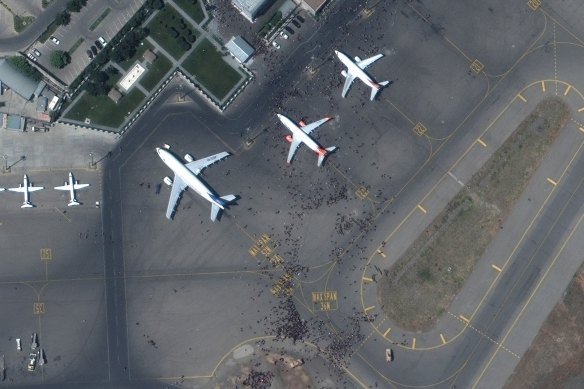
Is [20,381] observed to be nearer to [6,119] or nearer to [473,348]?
[6,119]

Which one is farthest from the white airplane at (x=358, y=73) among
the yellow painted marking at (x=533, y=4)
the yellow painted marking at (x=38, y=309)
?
the yellow painted marking at (x=38, y=309)

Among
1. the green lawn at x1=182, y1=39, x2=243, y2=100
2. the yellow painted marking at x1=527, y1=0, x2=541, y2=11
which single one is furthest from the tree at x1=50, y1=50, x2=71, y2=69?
Result: the yellow painted marking at x1=527, y1=0, x2=541, y2=11

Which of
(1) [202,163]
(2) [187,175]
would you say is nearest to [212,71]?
(1) [202,163]

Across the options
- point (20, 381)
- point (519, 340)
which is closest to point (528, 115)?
point (519, 340)

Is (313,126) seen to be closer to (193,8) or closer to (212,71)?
(212,71)

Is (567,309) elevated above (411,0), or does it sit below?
below

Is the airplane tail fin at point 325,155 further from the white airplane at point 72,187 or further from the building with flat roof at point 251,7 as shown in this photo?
the white airplane at point 72,187

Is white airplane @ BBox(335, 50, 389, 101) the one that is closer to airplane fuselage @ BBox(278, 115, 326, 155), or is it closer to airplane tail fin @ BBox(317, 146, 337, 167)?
airplane tail fin @ BBox(317, 146, 337, 167)
